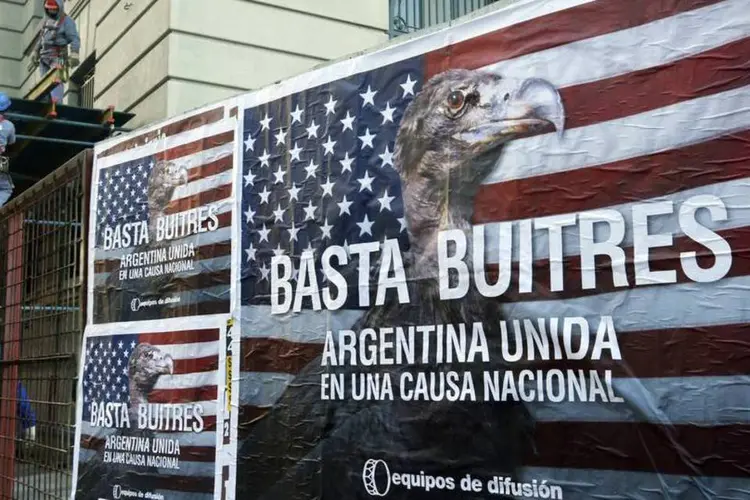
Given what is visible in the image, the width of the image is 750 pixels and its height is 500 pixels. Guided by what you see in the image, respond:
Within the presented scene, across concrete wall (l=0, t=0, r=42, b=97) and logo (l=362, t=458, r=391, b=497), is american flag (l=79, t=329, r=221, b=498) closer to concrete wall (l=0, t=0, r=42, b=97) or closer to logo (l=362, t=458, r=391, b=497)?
logo (l=362, t=458, r=391, b=497)

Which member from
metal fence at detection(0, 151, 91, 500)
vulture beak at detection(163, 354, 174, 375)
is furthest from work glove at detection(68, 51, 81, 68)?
vulture beak at detection(163, 354, 174, 375)

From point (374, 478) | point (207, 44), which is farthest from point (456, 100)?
point (207, 44)

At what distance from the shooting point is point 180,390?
5.19m

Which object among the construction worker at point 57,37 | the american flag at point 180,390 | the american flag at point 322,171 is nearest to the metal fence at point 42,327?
the american flag at point 180,390

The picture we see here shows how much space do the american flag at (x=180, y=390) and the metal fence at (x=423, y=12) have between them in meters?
7.14

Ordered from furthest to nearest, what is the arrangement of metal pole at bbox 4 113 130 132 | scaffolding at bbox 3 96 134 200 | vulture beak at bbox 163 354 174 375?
scaffolding at bbox 3 96 134 200
metal pole at bbox 4 113 130 132
vulture beak at bbox 163 354 174 375

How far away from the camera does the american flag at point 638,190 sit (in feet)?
9.80

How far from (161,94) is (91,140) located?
6.93 feet

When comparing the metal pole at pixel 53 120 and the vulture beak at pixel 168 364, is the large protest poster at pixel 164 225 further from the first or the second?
the metal pole at pixel 53 120

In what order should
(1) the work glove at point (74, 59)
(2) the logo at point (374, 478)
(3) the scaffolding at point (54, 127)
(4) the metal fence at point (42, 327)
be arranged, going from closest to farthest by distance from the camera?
(2) the logo at point (374, 478), (4) the metal fence at point (42, 327), (3) the scaffolding at point (54, 127), (1) the work glove at point (74, 59)

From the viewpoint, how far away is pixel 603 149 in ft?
11.1

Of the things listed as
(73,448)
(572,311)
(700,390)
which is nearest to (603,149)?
(572,311)

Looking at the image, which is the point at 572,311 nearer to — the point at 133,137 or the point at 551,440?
the point at 551,440

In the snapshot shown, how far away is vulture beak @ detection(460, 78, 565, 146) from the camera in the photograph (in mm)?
3561
